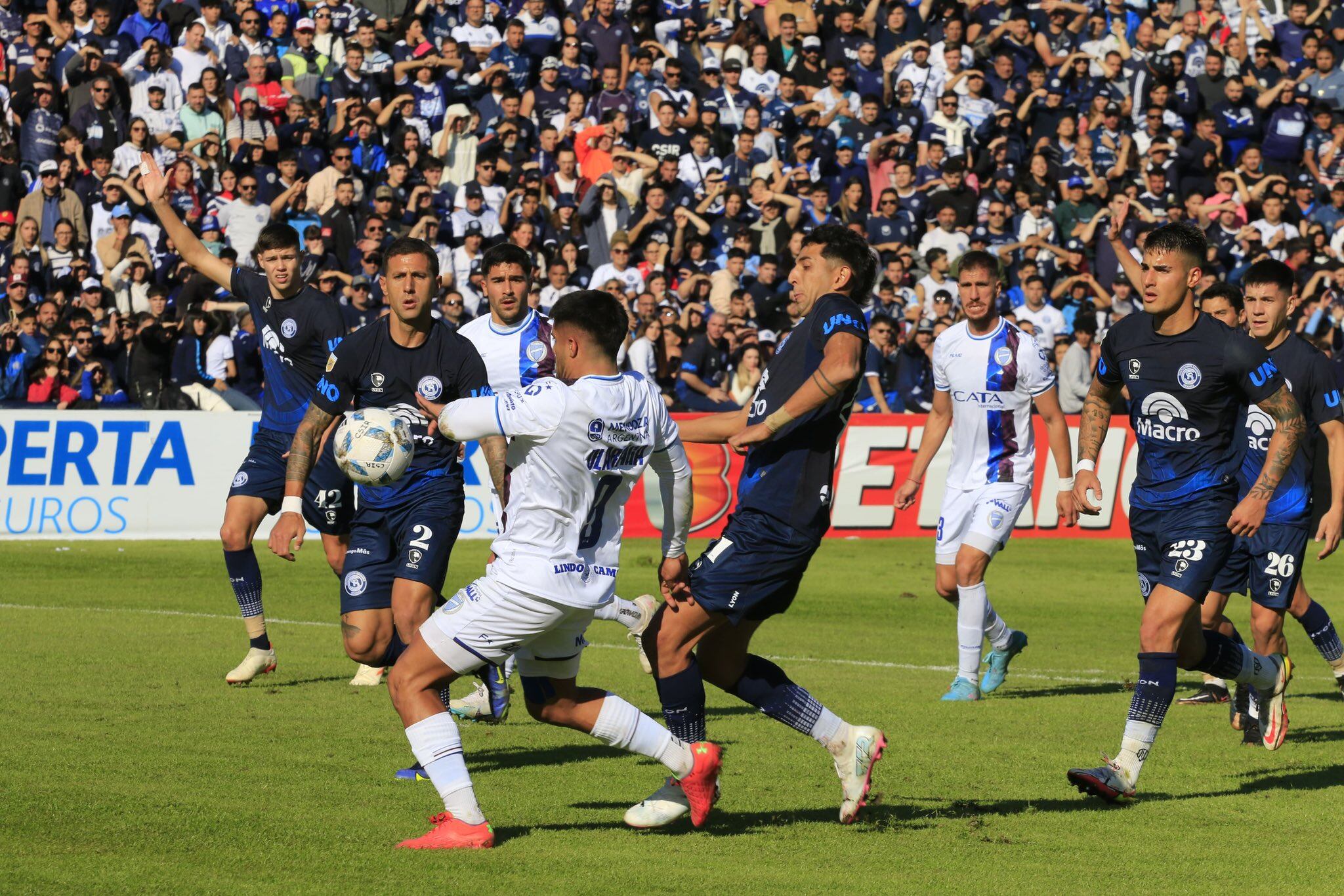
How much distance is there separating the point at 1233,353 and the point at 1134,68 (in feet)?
76.5

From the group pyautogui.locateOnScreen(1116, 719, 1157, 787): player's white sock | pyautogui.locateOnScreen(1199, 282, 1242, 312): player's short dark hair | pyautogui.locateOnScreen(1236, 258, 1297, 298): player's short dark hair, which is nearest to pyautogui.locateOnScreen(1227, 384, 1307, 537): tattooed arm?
pyautogui.locateOnScreen(1116, 719, 1157, 787): player's white sock

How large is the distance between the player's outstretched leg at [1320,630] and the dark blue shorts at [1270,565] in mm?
575

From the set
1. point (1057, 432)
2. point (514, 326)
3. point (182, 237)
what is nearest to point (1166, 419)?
point (1057, 432)

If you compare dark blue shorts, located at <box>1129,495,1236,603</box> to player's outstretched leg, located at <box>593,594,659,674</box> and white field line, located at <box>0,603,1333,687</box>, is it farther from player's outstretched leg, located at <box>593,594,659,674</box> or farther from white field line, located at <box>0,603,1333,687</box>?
white field line, located at <box>0,603,1333,687</box>

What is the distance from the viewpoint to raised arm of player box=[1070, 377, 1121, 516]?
856 cm

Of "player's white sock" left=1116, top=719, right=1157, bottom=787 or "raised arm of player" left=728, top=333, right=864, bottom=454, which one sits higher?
"raised arm of player" left=728, top=333, right=864, bottom=454

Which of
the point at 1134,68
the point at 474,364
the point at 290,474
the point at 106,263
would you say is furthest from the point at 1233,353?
the point at 1134,68

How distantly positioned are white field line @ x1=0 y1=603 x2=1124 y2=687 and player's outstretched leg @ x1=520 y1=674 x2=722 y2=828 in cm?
582

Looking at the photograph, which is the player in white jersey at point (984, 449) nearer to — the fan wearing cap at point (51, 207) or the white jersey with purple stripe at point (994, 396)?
the white jersey with purple stripe at point (994, 396)

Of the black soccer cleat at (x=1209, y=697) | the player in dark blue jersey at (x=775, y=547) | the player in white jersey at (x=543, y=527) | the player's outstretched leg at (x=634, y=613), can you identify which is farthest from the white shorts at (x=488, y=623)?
the black soccer cleat at (x=1209, y=697)

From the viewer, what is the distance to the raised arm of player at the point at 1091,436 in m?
8.56

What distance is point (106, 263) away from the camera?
71.8 ft

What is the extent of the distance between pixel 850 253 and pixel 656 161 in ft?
59.2

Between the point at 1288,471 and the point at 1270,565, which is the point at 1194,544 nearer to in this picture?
the point at 1288,471
